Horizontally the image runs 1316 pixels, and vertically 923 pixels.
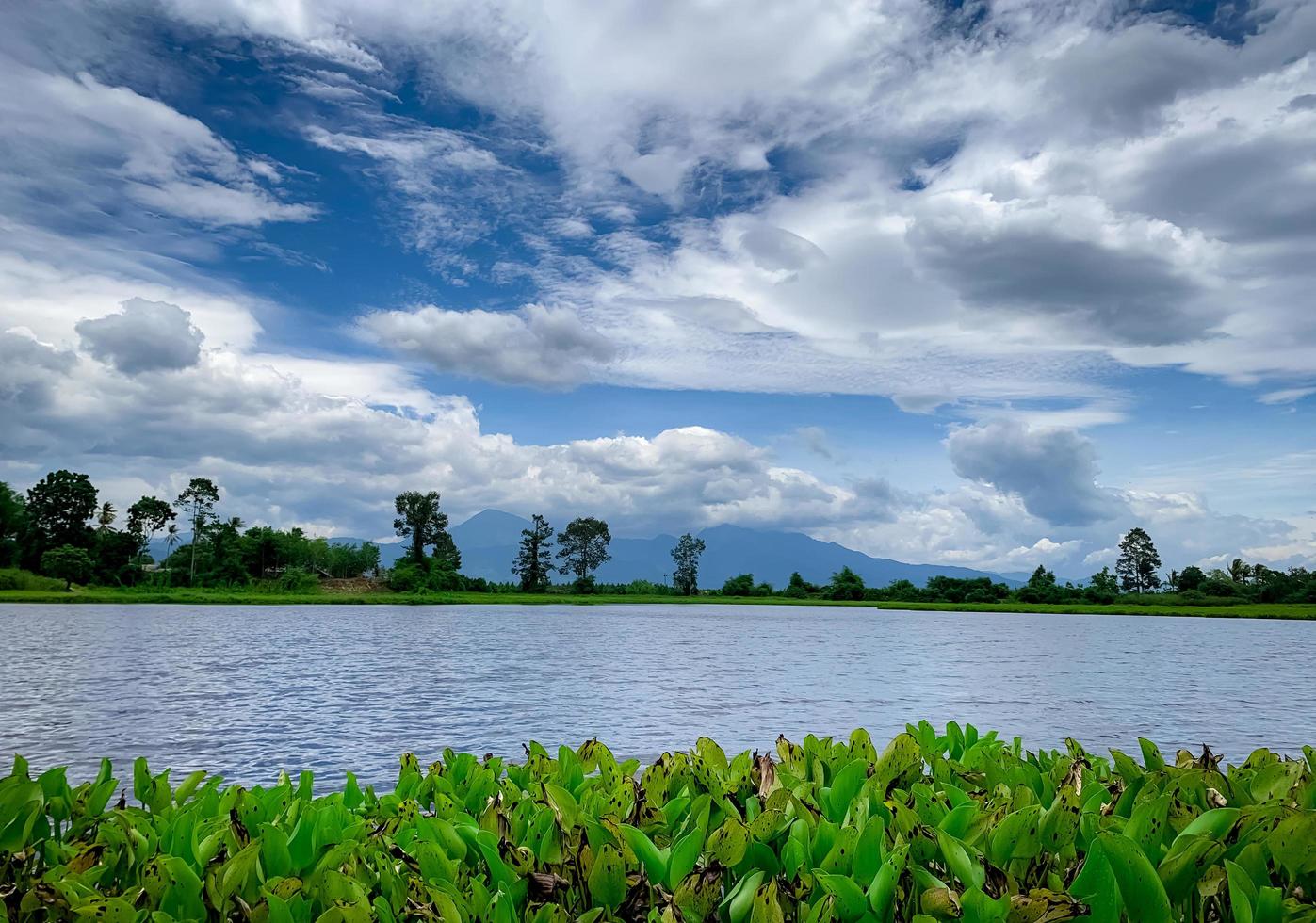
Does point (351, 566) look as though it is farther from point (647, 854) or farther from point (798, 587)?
point (647, 854)

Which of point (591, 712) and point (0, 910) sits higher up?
point (0, 910)

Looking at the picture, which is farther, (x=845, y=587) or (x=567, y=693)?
(x=845, y=587)

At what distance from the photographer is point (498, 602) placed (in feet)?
289

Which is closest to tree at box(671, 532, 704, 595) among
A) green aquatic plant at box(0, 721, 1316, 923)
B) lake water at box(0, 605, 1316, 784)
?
lake water at box(0, 605, 1316, 784)

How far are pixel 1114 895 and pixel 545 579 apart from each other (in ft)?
365

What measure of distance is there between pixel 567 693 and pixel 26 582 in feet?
242

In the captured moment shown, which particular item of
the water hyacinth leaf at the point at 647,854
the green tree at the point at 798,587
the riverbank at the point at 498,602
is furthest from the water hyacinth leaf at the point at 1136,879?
the green tree at the point at 798,587

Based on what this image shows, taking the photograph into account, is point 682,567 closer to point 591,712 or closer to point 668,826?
point 591,712

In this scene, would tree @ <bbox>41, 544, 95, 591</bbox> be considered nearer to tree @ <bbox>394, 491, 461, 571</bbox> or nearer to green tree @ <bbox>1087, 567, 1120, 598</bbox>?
tree @ <bbox>394, 491, 461, 571</bbox>

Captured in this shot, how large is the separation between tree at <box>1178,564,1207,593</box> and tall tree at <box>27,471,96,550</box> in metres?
109

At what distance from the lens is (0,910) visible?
2.47m

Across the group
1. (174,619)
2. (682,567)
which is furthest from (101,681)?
(682,567)

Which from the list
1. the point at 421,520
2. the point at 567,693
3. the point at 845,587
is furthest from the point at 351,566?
the point at 567,693

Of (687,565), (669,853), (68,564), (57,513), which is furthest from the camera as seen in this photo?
(687,565)
